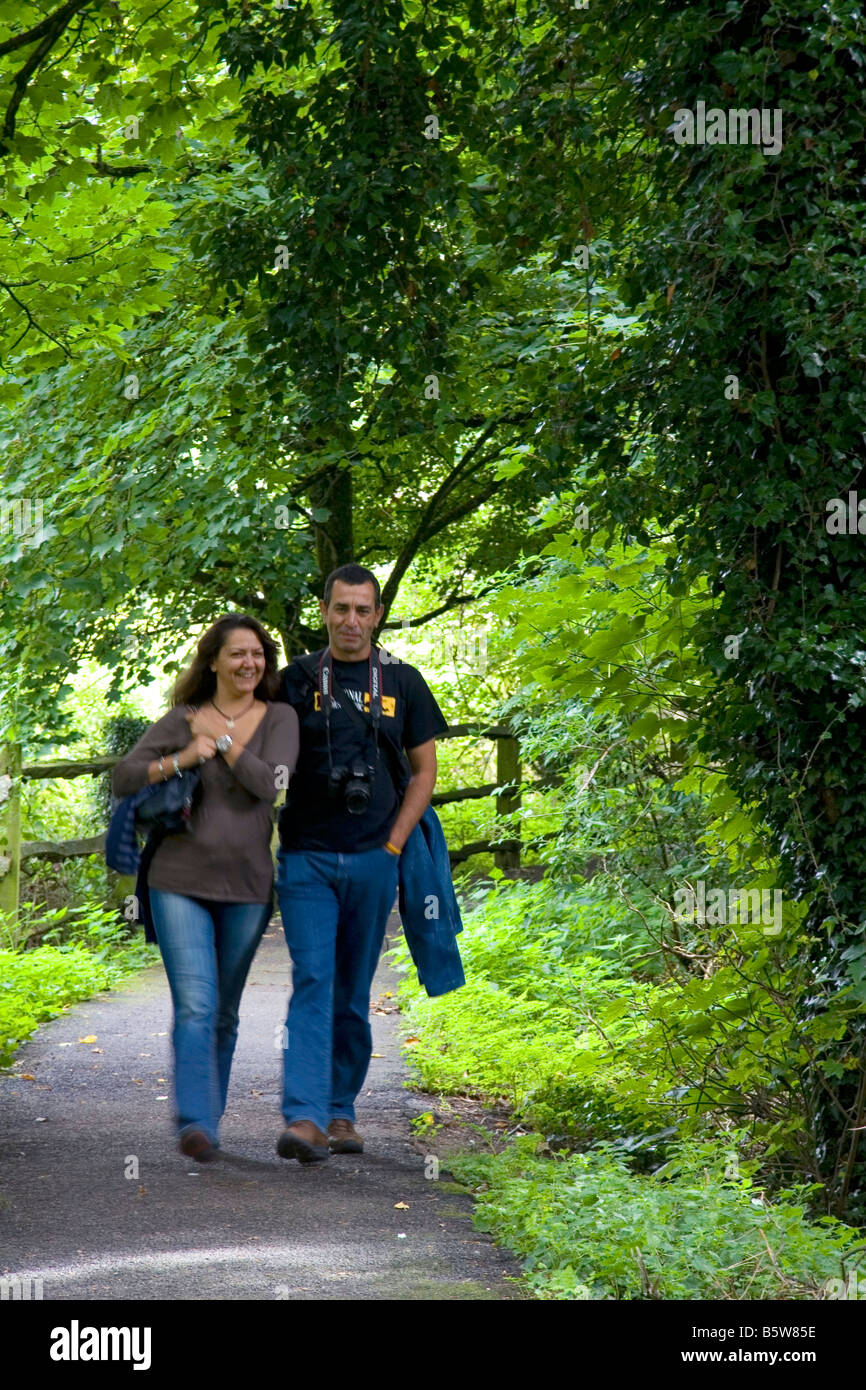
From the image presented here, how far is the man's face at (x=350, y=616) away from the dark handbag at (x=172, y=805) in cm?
73

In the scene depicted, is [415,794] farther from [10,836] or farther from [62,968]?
[10,836]

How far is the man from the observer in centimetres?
510

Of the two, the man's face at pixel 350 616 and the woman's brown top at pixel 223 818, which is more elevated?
the man's face at pixel 350 616

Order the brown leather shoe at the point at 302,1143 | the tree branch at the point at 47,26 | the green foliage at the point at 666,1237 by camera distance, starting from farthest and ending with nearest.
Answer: the tree branch at the point at 47,26 → the brown leather shoe at the point at 302,1143 → the green foliage at the point at 666,1237

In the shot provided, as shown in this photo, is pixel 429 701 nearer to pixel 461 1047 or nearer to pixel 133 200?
pixel 461 1047

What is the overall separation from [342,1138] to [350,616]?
200cm

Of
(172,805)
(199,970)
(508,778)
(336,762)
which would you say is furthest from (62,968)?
(508,778)

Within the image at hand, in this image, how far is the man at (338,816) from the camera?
510cm

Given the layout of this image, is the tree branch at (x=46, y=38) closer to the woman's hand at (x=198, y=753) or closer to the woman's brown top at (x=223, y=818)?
the woman's brown top at (x=223, y=818)

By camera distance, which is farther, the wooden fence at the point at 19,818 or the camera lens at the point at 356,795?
the wooden fence at the point at 19,818

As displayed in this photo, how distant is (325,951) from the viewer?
5195mm

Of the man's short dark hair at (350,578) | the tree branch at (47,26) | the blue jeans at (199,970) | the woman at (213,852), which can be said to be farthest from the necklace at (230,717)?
the tree branch at (47,26)

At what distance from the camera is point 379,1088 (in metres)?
7.29
